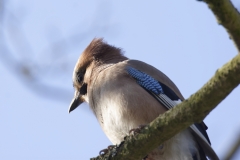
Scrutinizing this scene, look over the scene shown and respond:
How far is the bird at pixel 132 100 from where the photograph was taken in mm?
5320

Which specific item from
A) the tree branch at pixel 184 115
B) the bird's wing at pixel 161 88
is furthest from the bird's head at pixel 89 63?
the tree branch at pixel 184 115

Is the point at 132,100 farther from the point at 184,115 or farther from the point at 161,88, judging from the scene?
the point at 184,115

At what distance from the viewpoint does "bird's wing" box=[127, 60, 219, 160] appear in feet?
17.5

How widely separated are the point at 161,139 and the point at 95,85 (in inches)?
100.0

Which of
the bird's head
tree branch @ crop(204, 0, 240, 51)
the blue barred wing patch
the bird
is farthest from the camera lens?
the bird's head

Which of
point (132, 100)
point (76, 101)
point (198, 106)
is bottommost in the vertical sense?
point (198, 106)

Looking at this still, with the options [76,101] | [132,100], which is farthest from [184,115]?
[76,101]

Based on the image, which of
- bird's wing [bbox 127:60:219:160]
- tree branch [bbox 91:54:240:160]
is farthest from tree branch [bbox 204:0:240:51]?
bird's wing [bbox 127:60:219:160]

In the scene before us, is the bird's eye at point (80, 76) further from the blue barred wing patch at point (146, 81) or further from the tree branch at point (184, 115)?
the tree branch at point (184, 115)

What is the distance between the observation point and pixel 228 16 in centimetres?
300

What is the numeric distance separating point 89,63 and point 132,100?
170 centimetres

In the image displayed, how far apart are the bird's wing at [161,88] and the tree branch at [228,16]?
2.40 meters

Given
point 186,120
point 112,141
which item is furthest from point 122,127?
point 186,120

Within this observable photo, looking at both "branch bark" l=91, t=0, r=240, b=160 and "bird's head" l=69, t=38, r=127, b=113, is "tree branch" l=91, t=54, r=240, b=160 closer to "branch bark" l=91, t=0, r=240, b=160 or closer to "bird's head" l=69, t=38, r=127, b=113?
"branch bark" l=91, t=0, r=240, b=160
